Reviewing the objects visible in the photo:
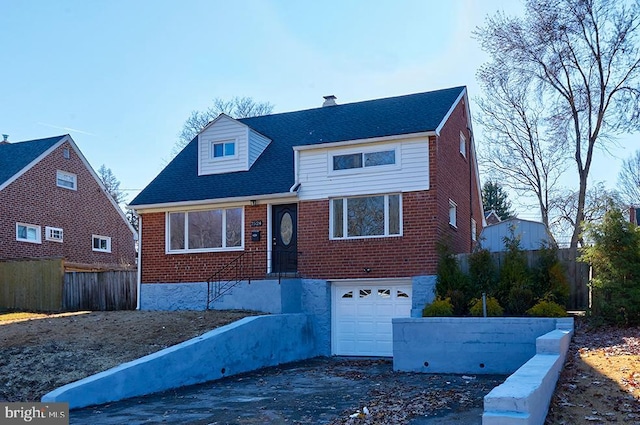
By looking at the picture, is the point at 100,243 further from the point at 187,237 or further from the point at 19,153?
the point at 187,237

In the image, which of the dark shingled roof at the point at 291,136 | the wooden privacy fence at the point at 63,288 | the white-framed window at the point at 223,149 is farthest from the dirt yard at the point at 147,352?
the white-framed window at the point at 223,149

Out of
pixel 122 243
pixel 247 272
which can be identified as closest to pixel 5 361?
pixel 247 272

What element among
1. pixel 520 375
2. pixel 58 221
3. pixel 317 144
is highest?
pixel 317 144

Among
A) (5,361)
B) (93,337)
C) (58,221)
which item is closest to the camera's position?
(5,361)

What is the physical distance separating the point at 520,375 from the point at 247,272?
40.1 ft

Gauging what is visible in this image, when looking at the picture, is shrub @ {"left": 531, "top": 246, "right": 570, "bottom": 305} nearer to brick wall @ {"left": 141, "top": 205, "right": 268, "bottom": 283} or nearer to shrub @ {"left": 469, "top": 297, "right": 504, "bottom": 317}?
shrub @ {"left": 469, "top": 297, "right": 504, "bottom": 317}

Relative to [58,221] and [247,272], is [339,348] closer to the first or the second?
[247,272]

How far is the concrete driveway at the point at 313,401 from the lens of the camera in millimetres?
9328

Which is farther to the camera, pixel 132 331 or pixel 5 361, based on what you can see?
pixel 132 331

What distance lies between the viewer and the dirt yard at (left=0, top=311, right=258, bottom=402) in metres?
12.7

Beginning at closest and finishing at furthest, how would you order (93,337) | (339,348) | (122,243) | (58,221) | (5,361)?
(5,361)
(93,337)
(339,348)
(58,221)
(122,243)

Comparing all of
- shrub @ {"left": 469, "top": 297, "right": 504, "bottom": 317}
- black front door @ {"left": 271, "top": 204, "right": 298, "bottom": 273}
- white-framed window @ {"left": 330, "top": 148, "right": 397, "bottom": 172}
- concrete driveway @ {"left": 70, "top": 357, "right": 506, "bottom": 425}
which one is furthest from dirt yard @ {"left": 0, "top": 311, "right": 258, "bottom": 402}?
shrub @ {"left": 469, "top": 297, "right": 504, "bottom": 317}

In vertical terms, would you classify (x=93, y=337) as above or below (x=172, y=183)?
below

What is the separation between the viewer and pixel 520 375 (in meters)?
7.78
